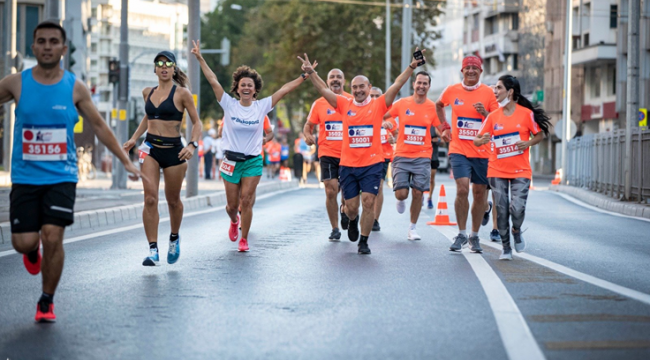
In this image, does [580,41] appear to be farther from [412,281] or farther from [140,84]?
[140,84]

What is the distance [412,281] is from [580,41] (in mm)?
62046

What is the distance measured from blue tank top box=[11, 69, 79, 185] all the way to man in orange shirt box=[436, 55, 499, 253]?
231 inches

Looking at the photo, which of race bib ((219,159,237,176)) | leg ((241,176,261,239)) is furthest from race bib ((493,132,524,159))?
race bib ((219,159,237,176))

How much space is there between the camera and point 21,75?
782 centimetres

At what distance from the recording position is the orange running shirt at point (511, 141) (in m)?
11.6

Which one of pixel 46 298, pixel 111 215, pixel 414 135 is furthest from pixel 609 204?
pixel 46 298

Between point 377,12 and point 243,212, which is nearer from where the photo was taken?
point 243,212

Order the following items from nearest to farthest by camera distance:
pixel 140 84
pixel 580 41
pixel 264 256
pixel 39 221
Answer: pixel 39 221 → pixel 264 256 → pixel 580 41 → pixel 140 84

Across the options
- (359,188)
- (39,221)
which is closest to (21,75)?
(39,221)

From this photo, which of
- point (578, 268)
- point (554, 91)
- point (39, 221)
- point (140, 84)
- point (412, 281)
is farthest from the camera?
point (140, 84)

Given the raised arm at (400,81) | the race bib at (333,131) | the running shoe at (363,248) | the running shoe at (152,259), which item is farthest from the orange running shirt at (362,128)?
the running shoe at (152,259)

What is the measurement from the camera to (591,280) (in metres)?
9.81

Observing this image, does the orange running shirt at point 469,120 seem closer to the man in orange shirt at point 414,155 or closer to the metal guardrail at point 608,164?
the man in orange shirt at point 414,155

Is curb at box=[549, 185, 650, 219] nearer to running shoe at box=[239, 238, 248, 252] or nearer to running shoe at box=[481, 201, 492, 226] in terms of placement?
running shoe at box=[481, 201, 492, 226]
